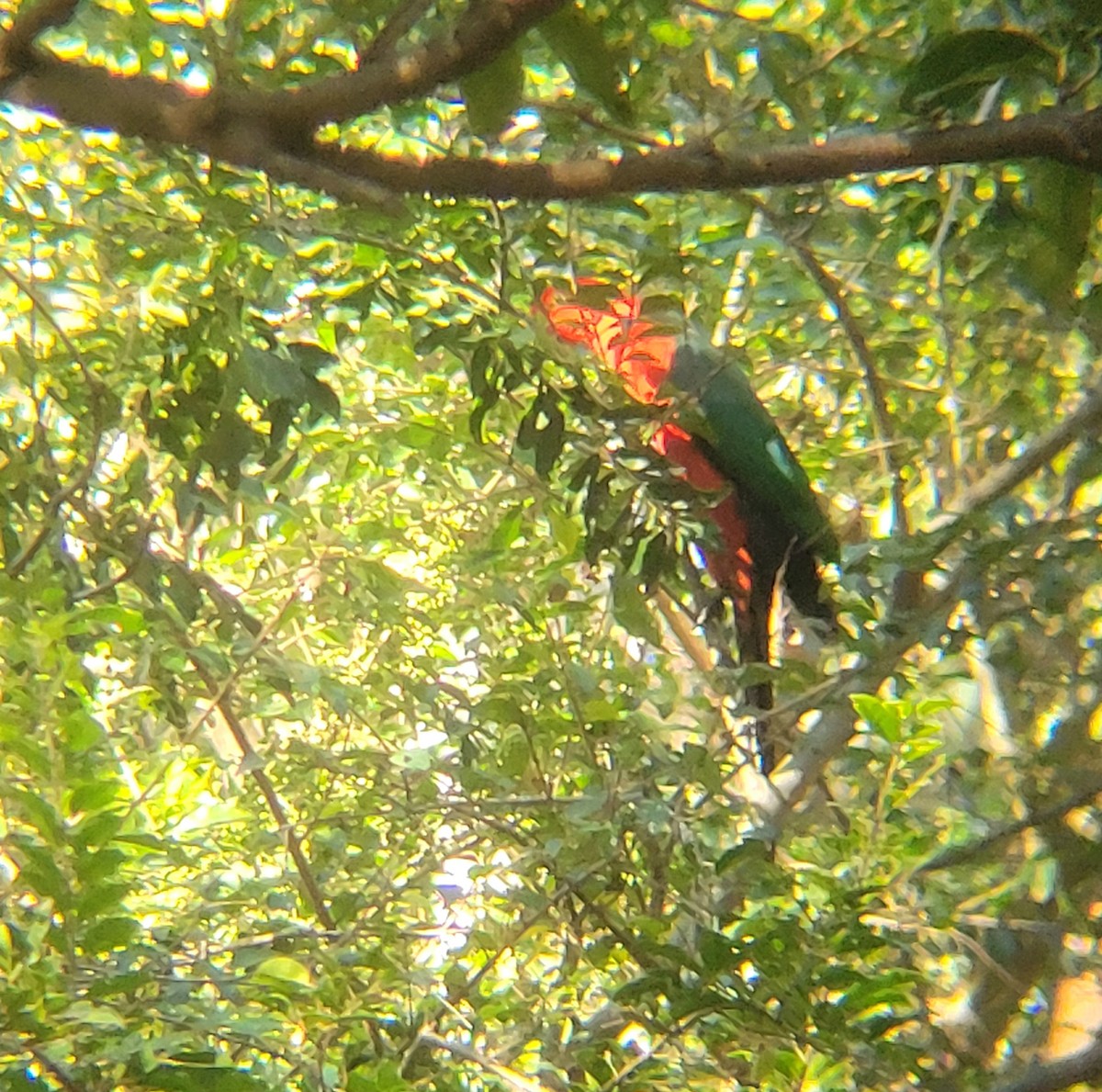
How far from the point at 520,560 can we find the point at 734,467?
0.62ft

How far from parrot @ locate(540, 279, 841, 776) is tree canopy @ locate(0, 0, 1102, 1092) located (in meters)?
0.03

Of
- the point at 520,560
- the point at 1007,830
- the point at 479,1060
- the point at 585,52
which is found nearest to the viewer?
the point at 585,52

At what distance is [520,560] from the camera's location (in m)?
0.91

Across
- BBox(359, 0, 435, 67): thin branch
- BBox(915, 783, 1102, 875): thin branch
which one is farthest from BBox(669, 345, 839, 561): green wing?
BBox(359, 0, 435, 67): thin branch

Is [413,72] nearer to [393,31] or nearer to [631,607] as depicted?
[393,31]

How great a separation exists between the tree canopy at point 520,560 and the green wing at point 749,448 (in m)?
0.04

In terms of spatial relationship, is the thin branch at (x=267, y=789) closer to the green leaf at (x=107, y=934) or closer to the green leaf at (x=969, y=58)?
the green leaf at (x=107, y=934)

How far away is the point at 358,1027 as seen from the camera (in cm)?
67

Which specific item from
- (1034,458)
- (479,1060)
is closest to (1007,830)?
(1034,458)

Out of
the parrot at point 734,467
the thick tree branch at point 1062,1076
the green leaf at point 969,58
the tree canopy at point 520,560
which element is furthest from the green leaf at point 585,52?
the thick tree branch at point 1062,1076

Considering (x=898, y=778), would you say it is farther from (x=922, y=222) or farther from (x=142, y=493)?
(x=142, y=493)

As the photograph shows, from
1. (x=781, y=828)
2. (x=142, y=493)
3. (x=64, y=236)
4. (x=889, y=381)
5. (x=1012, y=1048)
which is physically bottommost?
(x=1012, y=1048)

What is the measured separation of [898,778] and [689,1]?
499 mm

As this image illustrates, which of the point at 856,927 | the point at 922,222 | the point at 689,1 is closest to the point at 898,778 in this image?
the point at 856,927
